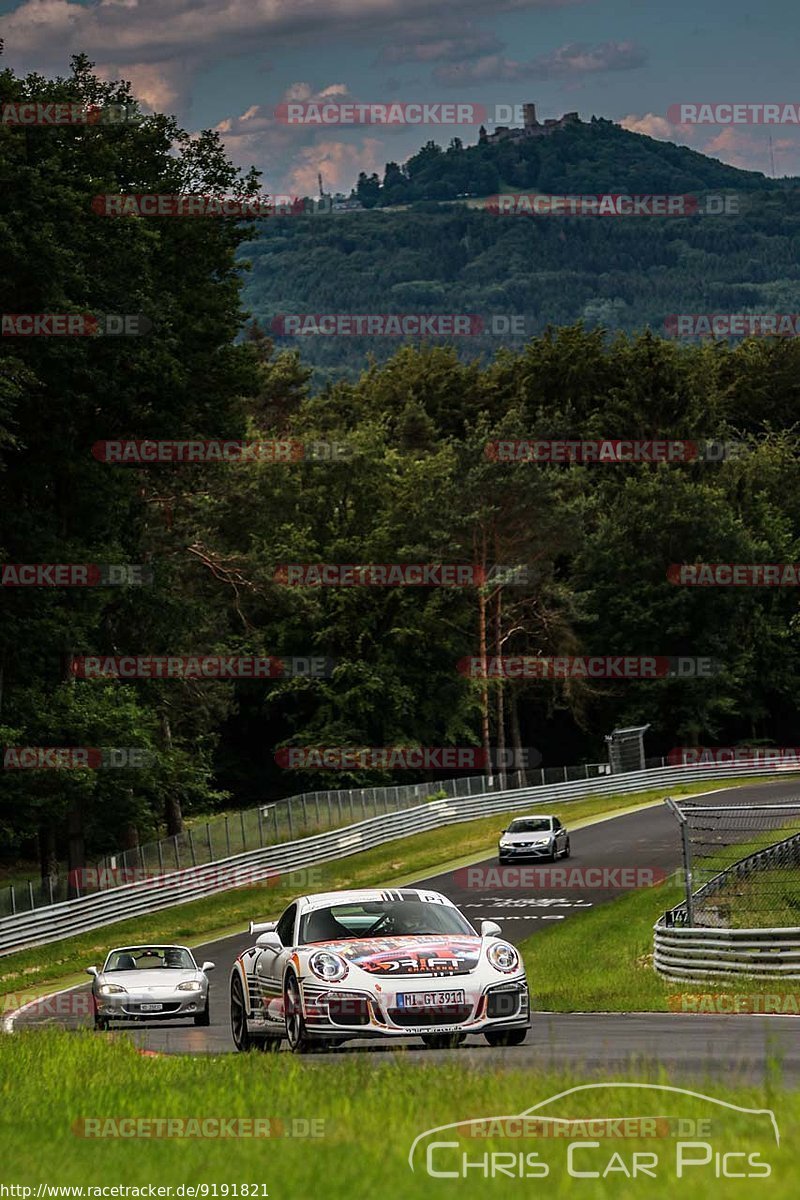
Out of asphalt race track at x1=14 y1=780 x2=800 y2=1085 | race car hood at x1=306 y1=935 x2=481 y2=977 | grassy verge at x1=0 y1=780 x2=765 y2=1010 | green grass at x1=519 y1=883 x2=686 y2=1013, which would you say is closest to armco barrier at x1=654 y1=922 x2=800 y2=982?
green grass at x1=519 y1=883 x2=686 y2=1013

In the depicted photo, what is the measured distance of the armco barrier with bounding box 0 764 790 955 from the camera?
42688mm

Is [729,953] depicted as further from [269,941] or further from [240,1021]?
[269,941]

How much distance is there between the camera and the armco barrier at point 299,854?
42.7 meters

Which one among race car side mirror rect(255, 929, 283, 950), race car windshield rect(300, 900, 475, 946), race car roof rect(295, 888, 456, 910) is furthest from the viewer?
race car roof rect(295, 888, 456, 910)

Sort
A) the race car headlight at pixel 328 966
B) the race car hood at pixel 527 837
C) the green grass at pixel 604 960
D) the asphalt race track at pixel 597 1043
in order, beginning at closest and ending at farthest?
the asphalt race track at pixel 597 1043 → the race car headlight at pixel 328 966 → the green grass at pixel 604 960 → the race car hood at pixel 527 837

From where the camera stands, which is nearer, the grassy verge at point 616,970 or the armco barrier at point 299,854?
the grassy verge at point 616,970

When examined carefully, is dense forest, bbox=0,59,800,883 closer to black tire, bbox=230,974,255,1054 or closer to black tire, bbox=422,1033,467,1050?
black tire, bbox=230,974,255,1054

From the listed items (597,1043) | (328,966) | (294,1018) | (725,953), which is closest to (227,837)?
(725,953)

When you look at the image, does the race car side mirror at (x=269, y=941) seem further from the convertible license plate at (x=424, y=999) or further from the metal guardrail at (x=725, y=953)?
the metal guardrail at (x=725, y=953)

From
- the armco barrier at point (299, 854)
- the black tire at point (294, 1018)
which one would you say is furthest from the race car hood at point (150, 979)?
the armco barrier at point (299, 854)

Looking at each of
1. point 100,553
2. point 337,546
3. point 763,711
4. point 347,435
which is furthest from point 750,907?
point 763,711

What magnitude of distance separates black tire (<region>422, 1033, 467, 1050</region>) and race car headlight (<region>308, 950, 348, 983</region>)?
2.65 ft

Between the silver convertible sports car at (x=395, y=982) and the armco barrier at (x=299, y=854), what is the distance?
27.9 meters

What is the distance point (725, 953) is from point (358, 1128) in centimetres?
1645
